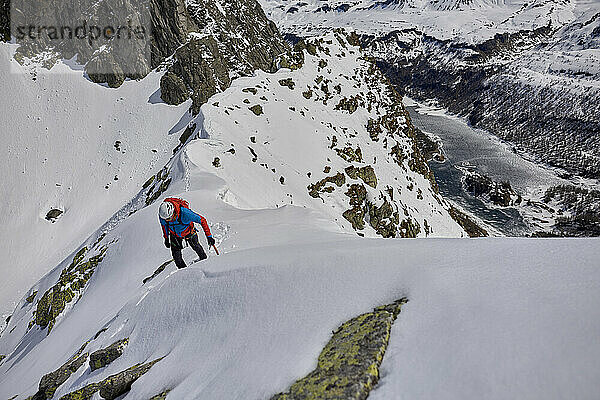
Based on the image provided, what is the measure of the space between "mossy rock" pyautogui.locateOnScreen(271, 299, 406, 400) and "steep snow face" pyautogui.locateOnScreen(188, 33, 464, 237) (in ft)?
26.1

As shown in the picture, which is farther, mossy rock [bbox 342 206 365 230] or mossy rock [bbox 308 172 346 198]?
mossy rock [bbox 342 206 365 230]

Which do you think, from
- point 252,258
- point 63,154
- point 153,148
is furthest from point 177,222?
point 63,154

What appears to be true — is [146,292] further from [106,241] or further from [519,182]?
[519,182]

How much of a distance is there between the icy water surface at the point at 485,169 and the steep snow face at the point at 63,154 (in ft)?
227

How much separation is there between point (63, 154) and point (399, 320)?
46759mm

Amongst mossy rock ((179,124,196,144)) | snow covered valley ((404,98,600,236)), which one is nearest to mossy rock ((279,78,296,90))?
mossy rock ((179,124,196,144))

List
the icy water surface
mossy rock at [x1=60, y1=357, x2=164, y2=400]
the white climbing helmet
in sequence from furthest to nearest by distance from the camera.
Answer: the icy water surface, the white climbing helmet, mossy rock at [x1=60, y1=357, x2=164, y2=400]

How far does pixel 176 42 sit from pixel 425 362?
6046 centimetres

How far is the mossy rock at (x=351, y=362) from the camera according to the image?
9.58 ft

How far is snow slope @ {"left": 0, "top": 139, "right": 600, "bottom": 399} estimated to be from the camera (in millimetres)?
2662

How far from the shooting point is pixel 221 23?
61312 millimetres

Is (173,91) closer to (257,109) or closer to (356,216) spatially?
(257,109)

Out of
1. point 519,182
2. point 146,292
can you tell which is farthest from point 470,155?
point 146,292

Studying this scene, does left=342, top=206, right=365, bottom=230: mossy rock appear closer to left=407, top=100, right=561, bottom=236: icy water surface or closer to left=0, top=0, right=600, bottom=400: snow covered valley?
left=0, top=0, right=600, bottom=400: snow covered valley
